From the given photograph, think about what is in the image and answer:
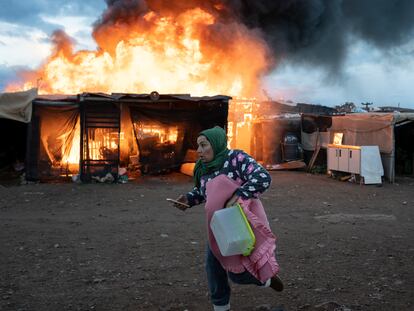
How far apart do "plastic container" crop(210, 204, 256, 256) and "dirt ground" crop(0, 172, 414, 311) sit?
96 cm

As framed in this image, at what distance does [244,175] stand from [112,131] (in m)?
Result: 10.3

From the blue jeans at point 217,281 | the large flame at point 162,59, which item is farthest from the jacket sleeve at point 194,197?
the large flame at point 162,59

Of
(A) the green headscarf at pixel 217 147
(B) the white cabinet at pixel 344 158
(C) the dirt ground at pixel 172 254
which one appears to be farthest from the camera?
(B) the white cabinet at pixel 344 158

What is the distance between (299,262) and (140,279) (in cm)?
179

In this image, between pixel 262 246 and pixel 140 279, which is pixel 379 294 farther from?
pixel 140 279

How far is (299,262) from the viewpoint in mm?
5125

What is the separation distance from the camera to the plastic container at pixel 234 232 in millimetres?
2957

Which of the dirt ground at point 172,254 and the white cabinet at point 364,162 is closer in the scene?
the dirt ground at point 172,254

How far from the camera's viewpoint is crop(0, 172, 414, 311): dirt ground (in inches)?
158

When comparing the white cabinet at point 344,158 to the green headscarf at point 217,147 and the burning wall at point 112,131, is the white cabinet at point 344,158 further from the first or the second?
the green headscarf at point 217,147

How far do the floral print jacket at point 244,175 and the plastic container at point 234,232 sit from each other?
140 mm

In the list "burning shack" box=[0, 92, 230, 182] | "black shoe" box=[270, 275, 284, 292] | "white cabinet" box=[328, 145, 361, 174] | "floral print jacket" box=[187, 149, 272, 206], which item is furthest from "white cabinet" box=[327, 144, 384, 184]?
"floral print jacket" box=[187, 149, 272, 206]

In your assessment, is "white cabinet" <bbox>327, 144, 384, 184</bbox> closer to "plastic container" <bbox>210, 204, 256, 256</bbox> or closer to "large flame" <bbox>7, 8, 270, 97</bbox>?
"large flame" <bbox>7, 8, 270, 97</bbox>

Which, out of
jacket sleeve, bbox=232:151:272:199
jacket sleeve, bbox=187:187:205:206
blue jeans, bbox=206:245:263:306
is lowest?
blue jeans, bbox=206:245:263:306
